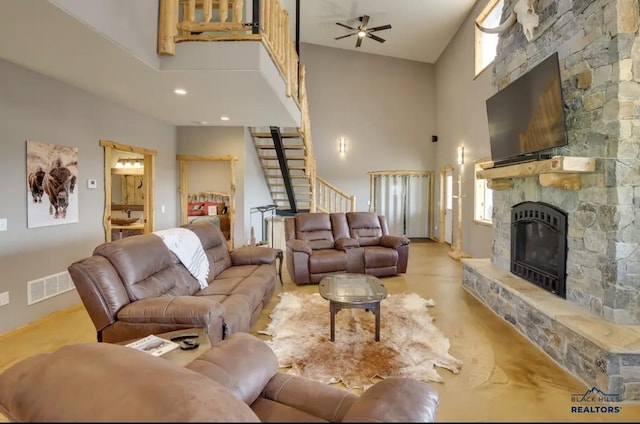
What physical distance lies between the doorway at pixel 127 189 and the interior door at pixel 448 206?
628cm

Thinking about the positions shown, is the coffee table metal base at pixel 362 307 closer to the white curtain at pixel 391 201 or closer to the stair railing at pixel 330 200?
the stair railing at pixel 330 200

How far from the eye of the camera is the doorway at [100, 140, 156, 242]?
428cm

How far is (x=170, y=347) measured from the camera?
176cm

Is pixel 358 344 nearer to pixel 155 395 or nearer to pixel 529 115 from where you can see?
pixel 155 395

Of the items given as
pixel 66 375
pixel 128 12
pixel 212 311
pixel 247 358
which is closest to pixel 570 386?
pixel 247 358

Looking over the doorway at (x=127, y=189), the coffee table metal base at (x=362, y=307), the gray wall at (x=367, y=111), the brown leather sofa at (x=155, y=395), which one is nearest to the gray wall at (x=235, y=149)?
the doorway at (x=127, y=189)

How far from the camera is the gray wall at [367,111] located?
8719 millimetres

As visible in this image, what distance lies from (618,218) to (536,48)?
6.42 ft

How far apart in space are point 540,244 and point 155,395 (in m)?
3.70

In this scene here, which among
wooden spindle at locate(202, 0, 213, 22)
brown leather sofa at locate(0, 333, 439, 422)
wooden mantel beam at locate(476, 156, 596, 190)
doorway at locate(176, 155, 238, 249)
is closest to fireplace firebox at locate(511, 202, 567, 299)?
wooden mantel beam at locate(476, 156, 596, 190)

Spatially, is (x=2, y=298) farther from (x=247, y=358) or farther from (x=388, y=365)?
(x=388, y=365)

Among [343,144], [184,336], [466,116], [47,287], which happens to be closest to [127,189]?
[47,287]

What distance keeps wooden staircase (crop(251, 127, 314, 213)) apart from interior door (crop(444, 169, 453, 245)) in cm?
332

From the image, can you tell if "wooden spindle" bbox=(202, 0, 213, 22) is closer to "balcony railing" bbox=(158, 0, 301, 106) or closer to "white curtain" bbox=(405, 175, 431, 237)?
"balcony railing" bbox=(158, 0, 301, 106)
